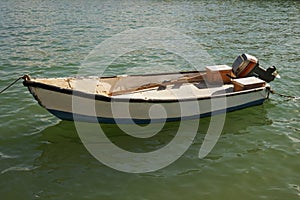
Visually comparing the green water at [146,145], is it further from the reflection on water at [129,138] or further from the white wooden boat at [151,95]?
the white wooden boat at [151,95]

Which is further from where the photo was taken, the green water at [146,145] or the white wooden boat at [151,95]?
the white wooden boat at [151,95]

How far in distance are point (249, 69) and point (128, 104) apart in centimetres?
541

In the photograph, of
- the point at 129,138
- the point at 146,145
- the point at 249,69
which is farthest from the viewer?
the point at 249,69

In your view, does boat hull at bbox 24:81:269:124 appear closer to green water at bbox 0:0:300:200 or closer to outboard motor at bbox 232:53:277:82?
green water at bbox 0:0:300:200

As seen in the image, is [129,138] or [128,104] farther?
[129,138]

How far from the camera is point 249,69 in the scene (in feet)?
41.5

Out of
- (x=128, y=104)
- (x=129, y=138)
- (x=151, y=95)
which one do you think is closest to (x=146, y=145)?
(x=129, y=138)

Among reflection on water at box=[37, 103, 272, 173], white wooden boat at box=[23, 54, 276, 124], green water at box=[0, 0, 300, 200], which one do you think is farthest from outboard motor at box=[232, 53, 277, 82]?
reflection on water at box=[37, 103, 272, 173]

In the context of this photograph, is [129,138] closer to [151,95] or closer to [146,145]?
[146,145]

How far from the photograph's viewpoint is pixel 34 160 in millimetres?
9141

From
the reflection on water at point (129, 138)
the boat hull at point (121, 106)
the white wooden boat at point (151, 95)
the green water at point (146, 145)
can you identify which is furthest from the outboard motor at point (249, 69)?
the reflection on water at point (129, 138)

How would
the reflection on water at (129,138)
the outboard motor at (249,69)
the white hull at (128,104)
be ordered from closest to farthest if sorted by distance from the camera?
the white hull at (128,104), the reflection on water at (129,138), the outboard motor at (249,69)

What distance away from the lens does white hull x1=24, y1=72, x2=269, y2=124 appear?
9.38m

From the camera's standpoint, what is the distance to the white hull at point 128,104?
9.38 m
